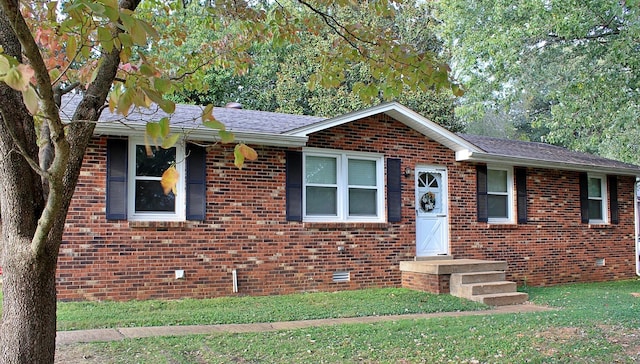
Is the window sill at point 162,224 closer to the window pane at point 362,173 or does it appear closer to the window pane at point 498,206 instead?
the window pane at point 362,173

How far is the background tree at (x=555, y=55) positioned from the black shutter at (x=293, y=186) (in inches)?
249

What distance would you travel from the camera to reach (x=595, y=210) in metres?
14.7

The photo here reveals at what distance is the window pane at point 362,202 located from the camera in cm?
1120

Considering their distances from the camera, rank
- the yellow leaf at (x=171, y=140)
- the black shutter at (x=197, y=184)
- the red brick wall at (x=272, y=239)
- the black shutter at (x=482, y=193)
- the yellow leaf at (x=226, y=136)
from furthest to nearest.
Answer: the black shutter at (x=482, y=193), the black shutter at (x=197, y=184), the red brick wall at (x=272, y=239), the yellow leaf at (x=226, y=136), the yellow leaf at (x=171, y=140)

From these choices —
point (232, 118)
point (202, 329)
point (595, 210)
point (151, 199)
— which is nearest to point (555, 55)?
point (595, 210)

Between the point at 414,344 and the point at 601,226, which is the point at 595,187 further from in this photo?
the point at 414,344

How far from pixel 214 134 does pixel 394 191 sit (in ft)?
13.1

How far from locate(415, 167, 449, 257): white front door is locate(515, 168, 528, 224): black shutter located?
2046mm

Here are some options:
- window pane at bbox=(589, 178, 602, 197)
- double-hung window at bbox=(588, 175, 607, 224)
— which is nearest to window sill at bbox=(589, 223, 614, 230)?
double-hung window at bbox=(588, 175, 607, 224)

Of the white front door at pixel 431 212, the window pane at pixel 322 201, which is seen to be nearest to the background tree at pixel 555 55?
Result: the white front door at pixel 431 212

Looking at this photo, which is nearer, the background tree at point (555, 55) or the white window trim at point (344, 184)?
the white window trim at point (344, 184)

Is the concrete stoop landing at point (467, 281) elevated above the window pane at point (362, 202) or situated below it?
below

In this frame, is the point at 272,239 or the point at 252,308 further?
the point at 272,239

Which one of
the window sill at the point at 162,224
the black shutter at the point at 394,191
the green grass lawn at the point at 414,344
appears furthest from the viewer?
the black shutter at the point at 394,191
